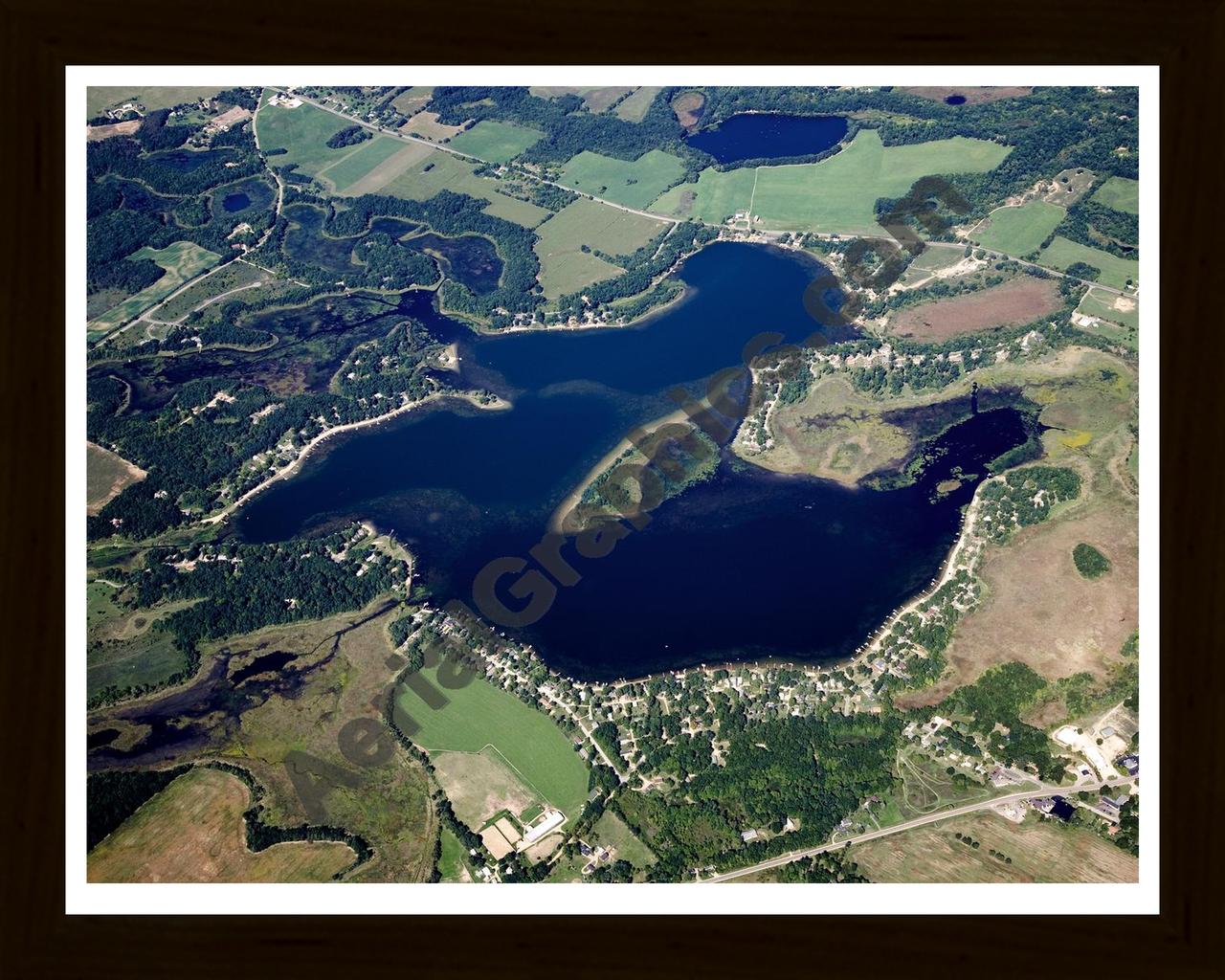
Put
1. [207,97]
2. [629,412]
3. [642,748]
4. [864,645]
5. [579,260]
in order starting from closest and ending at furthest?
[642,748]
[864,645]
[629,412]
[579,260]
[207,97]

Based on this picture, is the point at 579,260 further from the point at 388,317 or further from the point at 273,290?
the point at 273,290

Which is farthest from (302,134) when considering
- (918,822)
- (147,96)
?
(918,822)

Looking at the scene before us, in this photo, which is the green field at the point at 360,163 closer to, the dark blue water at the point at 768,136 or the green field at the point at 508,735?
the dark blue water at the point at 768,136

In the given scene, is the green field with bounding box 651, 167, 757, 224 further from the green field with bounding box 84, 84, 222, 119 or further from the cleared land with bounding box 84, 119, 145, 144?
the cleared land with bounding box 84, 119, 145, 144

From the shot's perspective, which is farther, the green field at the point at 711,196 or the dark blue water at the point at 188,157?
the dark blue water at the point at 188,157

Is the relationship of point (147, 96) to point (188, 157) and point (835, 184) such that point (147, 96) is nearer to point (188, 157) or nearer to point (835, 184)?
point (188, 157)

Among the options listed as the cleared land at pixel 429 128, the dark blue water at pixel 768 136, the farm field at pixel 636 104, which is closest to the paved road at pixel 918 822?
the dark blue water at pixel 768 136

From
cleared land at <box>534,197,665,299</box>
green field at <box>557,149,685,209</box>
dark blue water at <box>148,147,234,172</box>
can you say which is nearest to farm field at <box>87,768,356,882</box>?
cleared land at <box>534,197,665,299</box>

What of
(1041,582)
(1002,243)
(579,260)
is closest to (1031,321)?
(1002,243)
